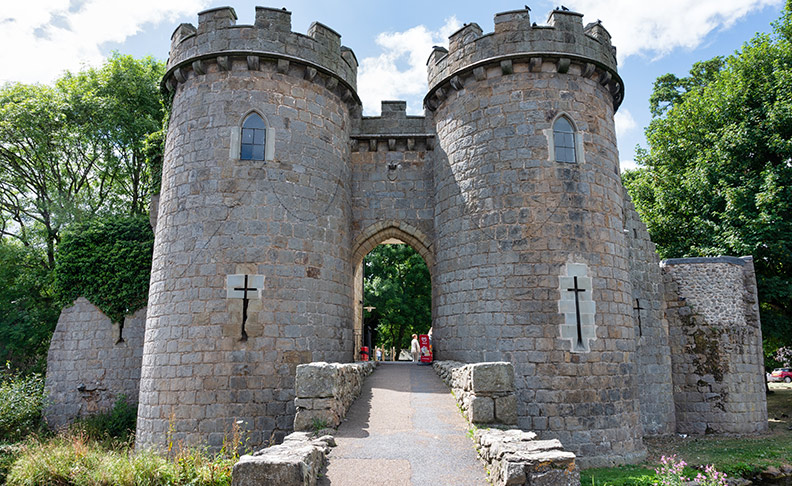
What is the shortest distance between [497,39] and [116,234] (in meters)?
11.1

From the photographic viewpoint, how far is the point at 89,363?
12992mm

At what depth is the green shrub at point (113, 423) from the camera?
11758 millimetres

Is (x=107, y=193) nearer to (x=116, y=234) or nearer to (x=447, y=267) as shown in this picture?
(x=116, y=234)

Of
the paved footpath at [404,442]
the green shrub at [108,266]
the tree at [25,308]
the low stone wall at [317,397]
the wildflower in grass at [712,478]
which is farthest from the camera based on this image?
the tree at [25,308]

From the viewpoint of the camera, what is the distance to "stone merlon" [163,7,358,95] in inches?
424

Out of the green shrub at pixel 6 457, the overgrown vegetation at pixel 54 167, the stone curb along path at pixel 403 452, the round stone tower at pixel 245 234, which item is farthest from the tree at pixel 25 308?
the stone curb along path at pixel 403 452

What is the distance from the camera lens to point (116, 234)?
13695 millimetres

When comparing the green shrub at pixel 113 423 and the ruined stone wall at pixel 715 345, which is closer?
the green shrub at pixel 113 423

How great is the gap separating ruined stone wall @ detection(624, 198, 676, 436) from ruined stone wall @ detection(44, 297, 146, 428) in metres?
12.6

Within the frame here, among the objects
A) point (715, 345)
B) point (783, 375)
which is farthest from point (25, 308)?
point (783, 375)

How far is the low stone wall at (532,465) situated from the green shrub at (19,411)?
11382mm

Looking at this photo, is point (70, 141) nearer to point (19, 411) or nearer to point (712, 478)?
point (19, 411)

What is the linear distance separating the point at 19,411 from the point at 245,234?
748 cm

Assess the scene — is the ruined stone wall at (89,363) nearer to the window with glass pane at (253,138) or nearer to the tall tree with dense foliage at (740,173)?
the window with glass pane at (253,138)
